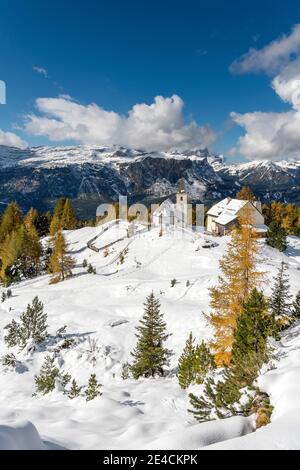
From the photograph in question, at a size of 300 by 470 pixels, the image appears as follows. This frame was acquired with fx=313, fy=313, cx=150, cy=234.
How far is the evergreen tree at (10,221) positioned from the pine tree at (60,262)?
2251 cm

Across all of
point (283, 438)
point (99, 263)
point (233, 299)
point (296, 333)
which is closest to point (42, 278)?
point (99, 263)

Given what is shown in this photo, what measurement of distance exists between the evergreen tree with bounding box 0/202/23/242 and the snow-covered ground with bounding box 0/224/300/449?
17.4 metres

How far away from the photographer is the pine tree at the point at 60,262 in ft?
171

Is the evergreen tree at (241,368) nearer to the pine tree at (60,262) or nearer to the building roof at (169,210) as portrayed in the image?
the pine tree at (60,262)

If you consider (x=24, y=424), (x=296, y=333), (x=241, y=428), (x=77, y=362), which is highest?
(x=24, y=424)

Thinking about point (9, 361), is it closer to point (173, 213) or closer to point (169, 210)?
point (173, 213)

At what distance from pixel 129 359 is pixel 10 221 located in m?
57.3

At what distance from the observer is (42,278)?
184 feet

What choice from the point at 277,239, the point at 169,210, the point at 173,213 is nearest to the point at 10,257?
the point at 169,210

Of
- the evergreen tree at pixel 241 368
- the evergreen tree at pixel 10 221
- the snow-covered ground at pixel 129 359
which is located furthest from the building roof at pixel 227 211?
the evergreen tree at pixel 241 368

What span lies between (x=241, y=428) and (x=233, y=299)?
13126mm

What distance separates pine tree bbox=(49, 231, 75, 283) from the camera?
52031 mm
